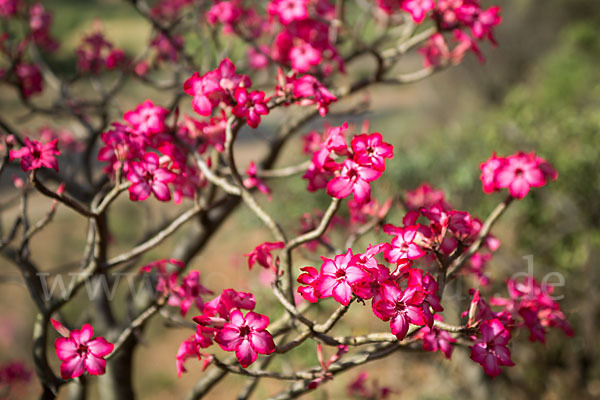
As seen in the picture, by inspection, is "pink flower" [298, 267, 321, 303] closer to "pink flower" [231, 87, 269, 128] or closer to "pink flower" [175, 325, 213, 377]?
"pink flower" [175, 325, 213, 377]

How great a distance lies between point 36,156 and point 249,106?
67 centimetres

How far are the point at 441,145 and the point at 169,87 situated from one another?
12.4 ft

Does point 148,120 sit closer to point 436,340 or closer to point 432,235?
point 432,235

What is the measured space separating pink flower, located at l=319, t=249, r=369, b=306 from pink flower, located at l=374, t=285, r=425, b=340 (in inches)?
2.7

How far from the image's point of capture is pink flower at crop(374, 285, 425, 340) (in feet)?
4.02

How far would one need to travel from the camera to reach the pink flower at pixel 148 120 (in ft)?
5.81

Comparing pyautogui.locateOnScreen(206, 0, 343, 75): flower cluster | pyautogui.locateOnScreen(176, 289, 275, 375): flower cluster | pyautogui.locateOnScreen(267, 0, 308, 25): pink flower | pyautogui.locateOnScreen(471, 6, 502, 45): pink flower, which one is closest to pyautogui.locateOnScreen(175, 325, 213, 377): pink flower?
pyautogui.locateOnScreen(176, 289, 275, 375): flower cluster

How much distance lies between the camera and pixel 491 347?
1.43 m

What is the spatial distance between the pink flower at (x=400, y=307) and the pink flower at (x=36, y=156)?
106 cm

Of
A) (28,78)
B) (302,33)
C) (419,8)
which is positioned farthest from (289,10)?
(28,78)

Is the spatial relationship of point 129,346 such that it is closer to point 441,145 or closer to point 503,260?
point 503,260

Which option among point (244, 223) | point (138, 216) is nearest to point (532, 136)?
point (244, 223)

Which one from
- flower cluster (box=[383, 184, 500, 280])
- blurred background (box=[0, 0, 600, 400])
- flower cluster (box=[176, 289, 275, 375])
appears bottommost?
blurred background (box=[0, 0, 600, 400])

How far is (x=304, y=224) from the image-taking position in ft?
7.48
